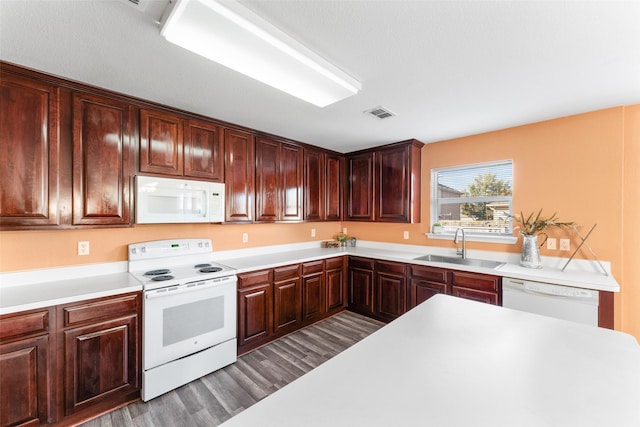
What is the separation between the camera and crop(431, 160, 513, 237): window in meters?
3.07

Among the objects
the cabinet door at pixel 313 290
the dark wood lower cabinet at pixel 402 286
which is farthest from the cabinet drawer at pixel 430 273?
the cabinet door at pixel 313 290

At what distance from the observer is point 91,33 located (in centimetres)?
147

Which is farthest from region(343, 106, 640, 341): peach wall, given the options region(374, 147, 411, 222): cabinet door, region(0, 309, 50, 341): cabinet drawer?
region(0, 309, 50, 341): cabinet drawer

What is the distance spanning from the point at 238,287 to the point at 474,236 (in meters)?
2.75

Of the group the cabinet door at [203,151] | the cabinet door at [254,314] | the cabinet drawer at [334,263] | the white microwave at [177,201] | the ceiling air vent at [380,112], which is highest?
the ceiling air vent at [380,112]

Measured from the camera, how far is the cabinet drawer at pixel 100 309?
5.82 feet

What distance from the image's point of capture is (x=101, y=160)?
6.92ft

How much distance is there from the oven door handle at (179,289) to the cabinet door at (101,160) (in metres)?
0.67

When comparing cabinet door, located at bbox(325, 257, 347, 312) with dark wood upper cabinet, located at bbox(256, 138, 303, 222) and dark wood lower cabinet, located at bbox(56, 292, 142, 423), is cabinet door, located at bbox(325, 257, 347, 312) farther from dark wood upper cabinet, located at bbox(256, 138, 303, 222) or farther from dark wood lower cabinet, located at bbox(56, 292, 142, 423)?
dark wood lower cabinet, located at bbox(56, 292, 142, 423)

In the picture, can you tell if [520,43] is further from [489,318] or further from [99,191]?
[99,191]

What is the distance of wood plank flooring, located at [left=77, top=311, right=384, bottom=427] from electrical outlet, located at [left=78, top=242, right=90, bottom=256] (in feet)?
4.06

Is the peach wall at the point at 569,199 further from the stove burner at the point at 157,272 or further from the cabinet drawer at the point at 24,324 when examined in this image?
the cabinet drawer at the point at 24,324

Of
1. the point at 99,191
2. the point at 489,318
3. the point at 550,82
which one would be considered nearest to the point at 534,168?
the point at 550,82

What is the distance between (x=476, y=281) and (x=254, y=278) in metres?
2.25
